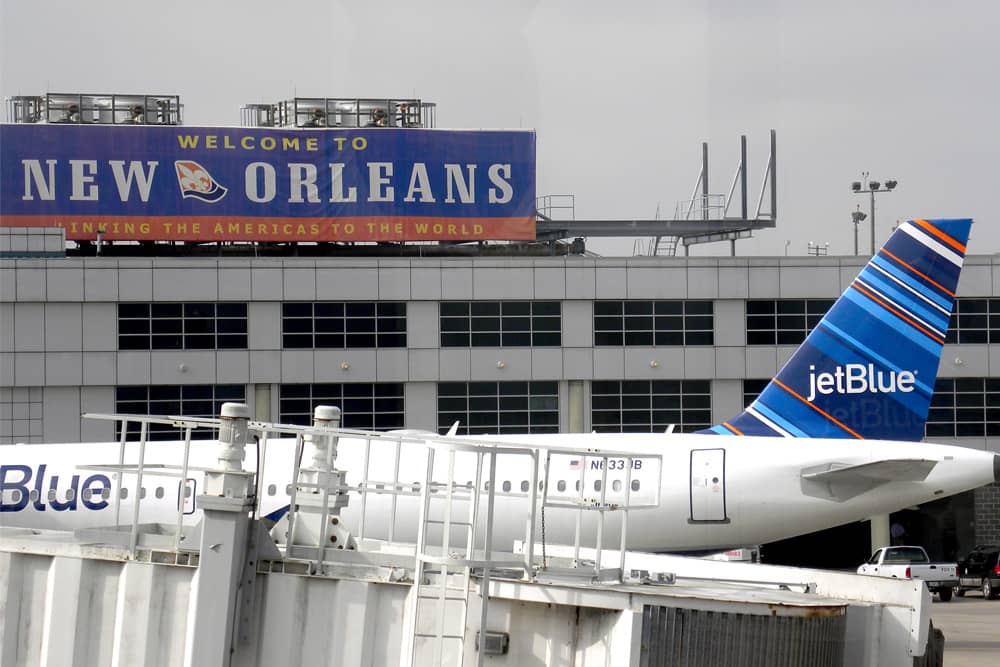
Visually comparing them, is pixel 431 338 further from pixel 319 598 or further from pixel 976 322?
pixel 319 598

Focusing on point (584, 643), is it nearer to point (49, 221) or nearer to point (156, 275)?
point (156, 275)

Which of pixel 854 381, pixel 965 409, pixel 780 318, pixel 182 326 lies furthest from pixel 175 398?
pixel 965 409

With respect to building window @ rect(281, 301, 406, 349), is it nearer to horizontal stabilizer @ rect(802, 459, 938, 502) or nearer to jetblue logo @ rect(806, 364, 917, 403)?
jetblue logo @ rect(806, 364, 917, 403)

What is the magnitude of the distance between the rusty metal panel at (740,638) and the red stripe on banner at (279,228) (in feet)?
140

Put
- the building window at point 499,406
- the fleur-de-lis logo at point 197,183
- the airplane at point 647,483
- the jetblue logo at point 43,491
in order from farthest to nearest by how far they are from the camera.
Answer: the fleur-de-lis logo at point 197,183 < the building window at point 499,406 < the jetblue logo at point 43,491 < the airplane at point 647,483

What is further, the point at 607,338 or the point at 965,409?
the point at 965,409

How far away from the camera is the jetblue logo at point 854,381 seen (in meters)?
36.0

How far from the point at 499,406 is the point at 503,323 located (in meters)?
3.16

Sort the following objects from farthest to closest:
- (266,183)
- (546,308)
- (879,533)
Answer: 1. (879,533)
2. (266,183)
3. (546,308)

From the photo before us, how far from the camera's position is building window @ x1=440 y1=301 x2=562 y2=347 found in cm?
5262

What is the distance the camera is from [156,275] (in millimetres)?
51562

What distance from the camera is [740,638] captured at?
14.2 m

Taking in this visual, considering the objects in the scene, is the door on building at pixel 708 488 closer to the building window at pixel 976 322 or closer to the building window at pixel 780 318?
the building window at pixel 780 318

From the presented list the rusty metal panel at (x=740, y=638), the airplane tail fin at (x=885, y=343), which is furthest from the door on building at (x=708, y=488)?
the rusty metal panel at (x=740, y=638)
